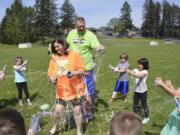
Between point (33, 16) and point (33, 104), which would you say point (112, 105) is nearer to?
point (33, 104)

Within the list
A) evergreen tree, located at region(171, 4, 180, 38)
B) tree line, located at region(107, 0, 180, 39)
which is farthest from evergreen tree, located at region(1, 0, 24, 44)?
evergreen tree, located at region(171, 4, 180, 38)

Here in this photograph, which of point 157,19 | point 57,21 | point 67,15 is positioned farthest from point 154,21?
point 57,21

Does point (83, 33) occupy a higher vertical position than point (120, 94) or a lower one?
higher

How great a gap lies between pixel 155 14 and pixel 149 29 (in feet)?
19.0

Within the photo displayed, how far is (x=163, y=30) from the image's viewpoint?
412 feet

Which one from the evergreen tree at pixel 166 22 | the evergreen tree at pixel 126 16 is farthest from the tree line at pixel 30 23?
the evergreen tree at pixel 166 22

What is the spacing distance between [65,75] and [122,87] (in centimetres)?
359

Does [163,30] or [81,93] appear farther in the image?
[163,30]

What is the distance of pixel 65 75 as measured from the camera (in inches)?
253

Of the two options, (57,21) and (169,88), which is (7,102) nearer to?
(169,88)

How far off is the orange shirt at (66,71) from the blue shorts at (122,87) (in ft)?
10.6

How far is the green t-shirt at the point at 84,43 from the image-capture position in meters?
7.49

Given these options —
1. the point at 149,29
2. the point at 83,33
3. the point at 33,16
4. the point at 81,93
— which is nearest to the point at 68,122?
the point at 81,93

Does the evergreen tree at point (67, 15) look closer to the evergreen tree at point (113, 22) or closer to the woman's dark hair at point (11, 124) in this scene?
the evergreen tree at point (113, 22)
